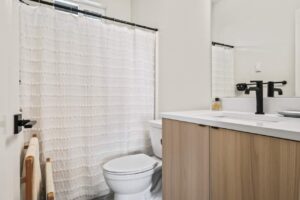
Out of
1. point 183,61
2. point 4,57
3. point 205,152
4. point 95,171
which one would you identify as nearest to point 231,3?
point 183,61

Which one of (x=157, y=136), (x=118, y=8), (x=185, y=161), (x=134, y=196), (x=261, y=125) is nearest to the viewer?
(x=261, y=125)

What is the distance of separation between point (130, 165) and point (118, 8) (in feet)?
6.80

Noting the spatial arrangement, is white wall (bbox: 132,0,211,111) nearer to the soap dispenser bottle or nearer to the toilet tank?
the soap dispenser bottle

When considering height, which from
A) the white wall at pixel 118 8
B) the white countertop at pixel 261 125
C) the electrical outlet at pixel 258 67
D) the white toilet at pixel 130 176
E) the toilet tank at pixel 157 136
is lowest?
the white toilet at pixel 130 176

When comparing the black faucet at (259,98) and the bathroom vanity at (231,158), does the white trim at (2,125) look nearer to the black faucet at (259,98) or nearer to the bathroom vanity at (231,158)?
the bathroom vanity at (231,158)

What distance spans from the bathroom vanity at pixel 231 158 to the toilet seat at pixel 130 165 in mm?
319

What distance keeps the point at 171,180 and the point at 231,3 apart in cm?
148

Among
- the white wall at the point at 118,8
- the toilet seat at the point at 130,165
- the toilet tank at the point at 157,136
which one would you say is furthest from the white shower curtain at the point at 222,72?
the white wall at the point at 118,8

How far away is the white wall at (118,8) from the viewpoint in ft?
8.19

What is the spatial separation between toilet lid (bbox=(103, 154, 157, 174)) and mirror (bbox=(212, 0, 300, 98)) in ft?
2.93

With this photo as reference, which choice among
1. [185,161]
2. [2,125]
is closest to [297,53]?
[185,161]

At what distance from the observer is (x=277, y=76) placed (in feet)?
4.15

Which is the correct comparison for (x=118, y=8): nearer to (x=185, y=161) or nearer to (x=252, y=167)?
(x=185, y=161)

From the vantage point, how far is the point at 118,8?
8.43ft
